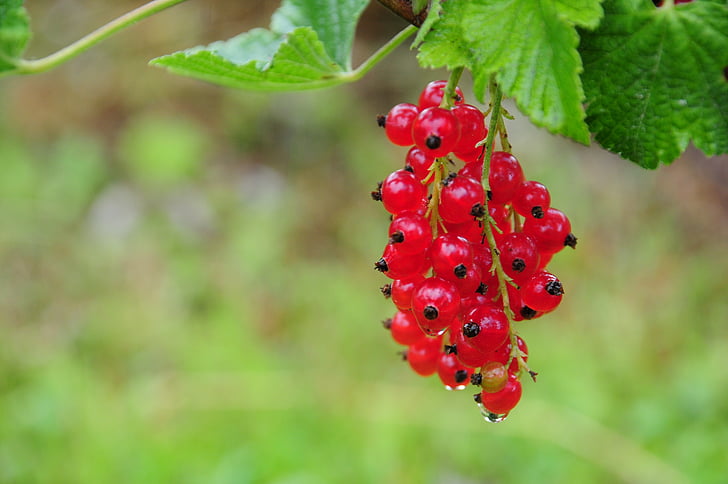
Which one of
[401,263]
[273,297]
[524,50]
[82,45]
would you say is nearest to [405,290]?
[401,263]

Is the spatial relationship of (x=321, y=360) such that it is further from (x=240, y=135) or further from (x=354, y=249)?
(x=240, y=135)

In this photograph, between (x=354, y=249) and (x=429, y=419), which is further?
(x=354, y=249)

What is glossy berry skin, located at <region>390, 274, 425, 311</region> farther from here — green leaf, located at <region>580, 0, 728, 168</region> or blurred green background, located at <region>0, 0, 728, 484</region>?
blurred green background, located at <region>0, 0, 728, 484</region>

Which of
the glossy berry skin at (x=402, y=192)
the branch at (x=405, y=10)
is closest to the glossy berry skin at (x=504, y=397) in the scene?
the glossy berry skin at (x=402, y=192)

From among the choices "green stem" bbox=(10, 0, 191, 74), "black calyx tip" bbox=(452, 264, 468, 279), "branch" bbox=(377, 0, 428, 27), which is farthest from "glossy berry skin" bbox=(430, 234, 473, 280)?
"green stem" bbox=(10, 0, 191, 74)

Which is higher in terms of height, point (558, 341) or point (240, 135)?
point (558, 341)

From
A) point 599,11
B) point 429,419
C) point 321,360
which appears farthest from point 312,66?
point 321,360
